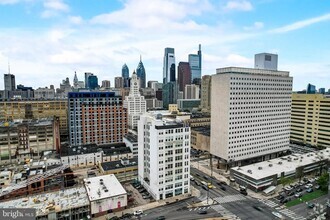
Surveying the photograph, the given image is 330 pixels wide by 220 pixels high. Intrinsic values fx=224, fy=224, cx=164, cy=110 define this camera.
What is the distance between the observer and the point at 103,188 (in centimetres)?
7919

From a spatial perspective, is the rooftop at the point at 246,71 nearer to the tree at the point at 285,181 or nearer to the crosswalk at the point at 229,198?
the tree at the point at 285,181

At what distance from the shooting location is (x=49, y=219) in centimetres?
6575

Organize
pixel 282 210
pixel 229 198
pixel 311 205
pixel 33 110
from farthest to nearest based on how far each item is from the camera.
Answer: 1. pixel 33 110
2. pixel 229 198
3. pixel 311 205
4. pixel 282 210

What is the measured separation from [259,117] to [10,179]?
402ft

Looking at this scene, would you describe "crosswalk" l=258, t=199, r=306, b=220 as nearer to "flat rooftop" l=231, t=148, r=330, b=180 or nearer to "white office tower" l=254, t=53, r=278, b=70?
"flat rooftop" l=231, t=148, r=330, b=180

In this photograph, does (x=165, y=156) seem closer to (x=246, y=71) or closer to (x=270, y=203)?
(x=270, y=203)

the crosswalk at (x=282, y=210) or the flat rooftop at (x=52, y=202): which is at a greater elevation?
the flat rooftop at (x=52, y=202)

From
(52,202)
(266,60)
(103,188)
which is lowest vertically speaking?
(52,202)

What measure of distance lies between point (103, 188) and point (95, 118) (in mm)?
76072

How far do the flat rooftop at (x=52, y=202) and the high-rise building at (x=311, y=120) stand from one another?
461ft

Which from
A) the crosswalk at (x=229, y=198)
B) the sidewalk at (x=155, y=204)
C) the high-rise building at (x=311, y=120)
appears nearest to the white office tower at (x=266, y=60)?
the high-rise building at (x=311, y=120)

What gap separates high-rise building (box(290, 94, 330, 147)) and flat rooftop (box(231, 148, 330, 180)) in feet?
85.9

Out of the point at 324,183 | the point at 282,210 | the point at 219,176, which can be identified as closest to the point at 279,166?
the point at 324,183

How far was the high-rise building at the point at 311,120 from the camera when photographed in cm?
13775
